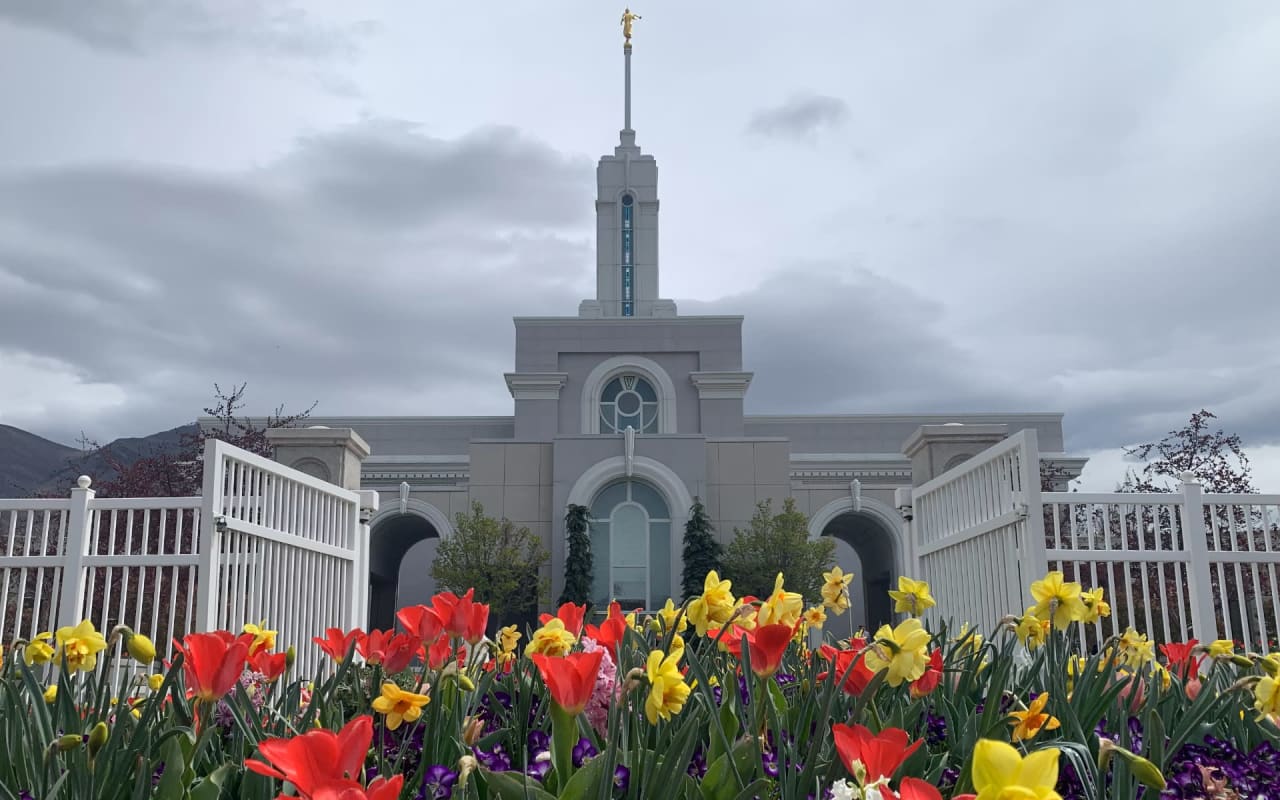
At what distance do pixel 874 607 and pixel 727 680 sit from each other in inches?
823

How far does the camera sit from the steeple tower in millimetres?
Result: 24516

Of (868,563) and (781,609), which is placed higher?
(868,563)

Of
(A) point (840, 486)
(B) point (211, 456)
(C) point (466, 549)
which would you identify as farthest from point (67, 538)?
(A) point (840, 486)

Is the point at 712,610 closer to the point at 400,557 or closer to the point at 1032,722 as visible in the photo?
the point at 1032,722

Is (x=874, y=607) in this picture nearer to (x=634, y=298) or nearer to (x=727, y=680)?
(x=634, y=298)

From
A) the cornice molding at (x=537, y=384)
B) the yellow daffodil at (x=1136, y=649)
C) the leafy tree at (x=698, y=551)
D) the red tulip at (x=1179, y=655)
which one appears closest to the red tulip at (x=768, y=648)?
the yellow daffodil at (x=1136, y=649)

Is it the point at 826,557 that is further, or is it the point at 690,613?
the point at 826,557

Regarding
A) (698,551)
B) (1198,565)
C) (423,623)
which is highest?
(698,551)

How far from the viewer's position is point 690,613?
6.37 feet

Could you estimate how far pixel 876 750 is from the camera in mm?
1157

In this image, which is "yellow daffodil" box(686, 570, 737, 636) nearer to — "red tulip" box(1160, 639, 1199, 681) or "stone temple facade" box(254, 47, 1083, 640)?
"red tulip" box(1160, 639, 1199, 681)

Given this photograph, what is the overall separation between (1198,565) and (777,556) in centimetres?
1132

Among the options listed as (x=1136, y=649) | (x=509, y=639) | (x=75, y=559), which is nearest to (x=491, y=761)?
(x=509, y=639)

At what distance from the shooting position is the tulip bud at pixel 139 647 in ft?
5.23
